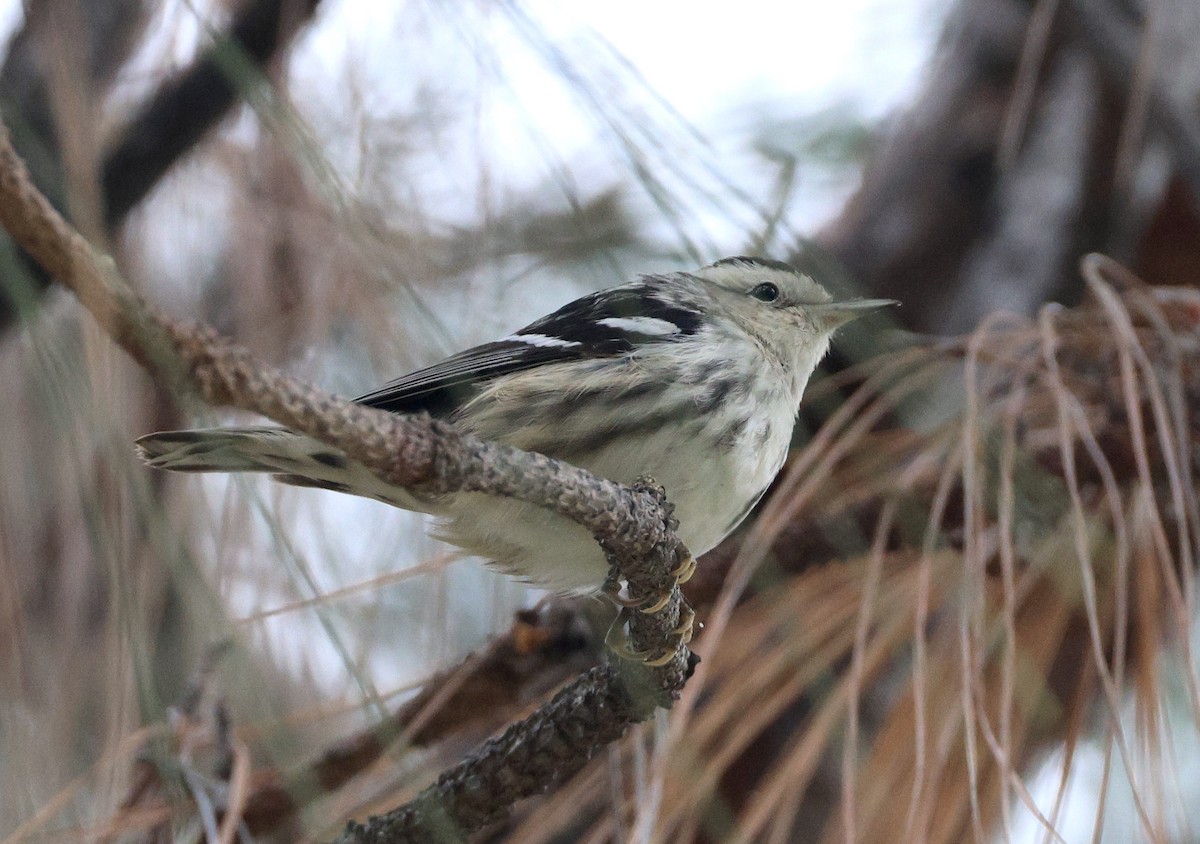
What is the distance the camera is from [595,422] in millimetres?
2137

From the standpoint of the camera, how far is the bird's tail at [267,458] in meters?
1.70

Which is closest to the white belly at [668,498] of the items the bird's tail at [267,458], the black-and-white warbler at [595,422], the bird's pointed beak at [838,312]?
the black-and-white warbler at [595,422]

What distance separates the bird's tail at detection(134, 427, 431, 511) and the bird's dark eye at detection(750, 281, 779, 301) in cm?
112

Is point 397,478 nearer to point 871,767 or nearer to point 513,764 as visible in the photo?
point 513,764

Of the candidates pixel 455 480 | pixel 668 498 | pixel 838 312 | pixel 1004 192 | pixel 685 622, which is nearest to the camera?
pixel 455 480

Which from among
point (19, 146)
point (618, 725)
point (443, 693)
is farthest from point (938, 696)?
point (19, 146)

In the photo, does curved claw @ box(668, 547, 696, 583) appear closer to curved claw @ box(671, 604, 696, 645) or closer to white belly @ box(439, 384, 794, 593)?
curved claw @ box(671, 604, 696, 645)

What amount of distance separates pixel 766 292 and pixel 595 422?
33.8 inches

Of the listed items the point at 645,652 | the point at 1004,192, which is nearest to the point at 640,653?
the point at 645,652

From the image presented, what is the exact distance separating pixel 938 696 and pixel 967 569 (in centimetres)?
44

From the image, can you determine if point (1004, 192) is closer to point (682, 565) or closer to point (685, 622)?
point (685, 622)

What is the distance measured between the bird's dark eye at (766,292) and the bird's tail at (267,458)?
1.12 metres

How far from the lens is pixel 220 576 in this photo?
2199mm

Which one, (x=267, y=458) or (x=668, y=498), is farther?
(x=668, y=498)
